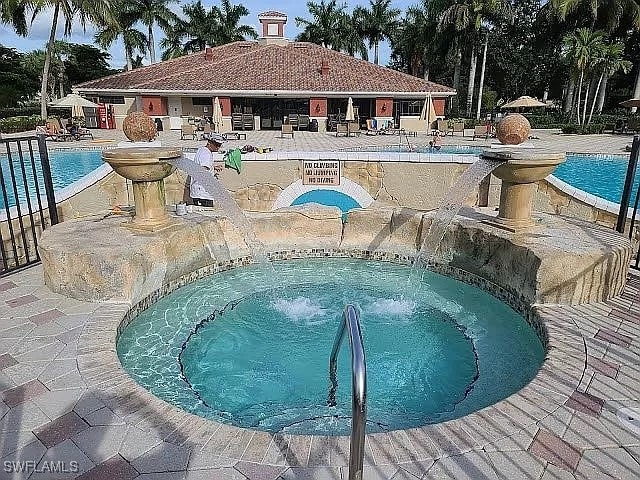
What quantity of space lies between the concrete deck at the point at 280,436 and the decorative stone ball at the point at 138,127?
370cm

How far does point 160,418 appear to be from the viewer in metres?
3.32

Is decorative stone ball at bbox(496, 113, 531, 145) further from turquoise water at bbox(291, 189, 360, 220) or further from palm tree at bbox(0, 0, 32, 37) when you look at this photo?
palm tree at bbox(0, 0, 32, 37)

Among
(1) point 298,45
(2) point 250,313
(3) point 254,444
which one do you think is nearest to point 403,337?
(2) point 250,313

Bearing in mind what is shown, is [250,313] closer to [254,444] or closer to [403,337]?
[403,337]

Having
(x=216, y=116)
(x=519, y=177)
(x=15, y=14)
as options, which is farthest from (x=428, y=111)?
(x=15, y=14)

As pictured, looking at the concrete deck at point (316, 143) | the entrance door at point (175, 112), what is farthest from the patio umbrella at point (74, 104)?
the entrance door at point (175, 112)

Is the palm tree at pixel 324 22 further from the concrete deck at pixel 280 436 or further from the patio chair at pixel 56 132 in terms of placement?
the concrete deck at pixel 280 436

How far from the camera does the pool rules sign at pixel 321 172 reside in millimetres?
12008

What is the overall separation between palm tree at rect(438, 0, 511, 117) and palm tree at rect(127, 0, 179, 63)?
76.7 feet

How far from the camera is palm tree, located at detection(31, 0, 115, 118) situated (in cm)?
2625

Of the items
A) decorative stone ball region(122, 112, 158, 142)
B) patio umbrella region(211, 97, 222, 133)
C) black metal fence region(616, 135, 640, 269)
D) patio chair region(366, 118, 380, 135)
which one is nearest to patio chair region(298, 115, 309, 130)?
patio chair region(366, 118, 380, 135)

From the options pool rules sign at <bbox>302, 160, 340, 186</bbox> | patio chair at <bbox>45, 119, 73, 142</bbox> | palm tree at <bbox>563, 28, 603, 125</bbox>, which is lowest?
pool rules sign at <bbox>302, 160, 340, 186</bbox>

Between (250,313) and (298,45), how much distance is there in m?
32.0

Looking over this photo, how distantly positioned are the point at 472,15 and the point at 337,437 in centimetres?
3579
